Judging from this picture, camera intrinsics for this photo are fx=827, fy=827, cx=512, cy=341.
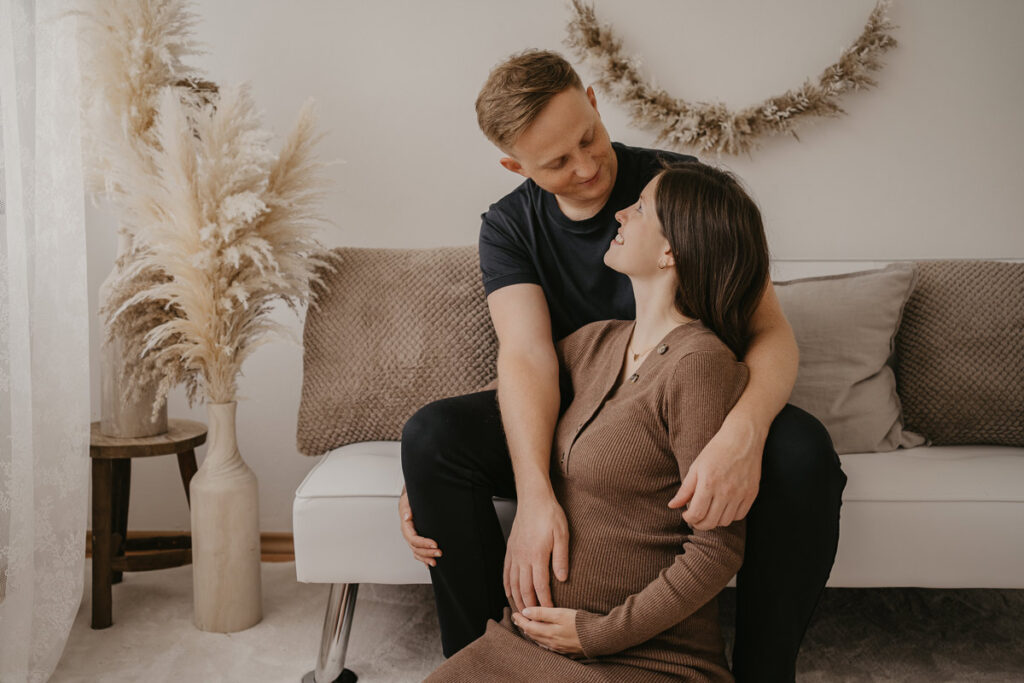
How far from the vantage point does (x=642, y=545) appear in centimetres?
105

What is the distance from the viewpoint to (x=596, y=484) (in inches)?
43.1

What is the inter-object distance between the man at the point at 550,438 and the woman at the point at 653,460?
0.04 meters

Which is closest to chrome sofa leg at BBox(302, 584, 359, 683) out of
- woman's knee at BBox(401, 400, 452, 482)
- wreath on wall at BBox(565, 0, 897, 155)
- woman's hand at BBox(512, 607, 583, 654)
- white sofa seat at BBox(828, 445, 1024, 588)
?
woman's knee at BBox(401, 400, 452, 482)

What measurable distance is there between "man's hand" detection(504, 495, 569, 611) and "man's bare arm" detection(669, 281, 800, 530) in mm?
168

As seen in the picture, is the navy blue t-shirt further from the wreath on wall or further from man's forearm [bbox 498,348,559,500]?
the wreath on wall

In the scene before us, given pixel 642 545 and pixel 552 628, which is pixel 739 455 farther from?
pixel 552 628

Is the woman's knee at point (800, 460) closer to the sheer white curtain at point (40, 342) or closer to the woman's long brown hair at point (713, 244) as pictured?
the woman's long brown hair at point (713, 244)

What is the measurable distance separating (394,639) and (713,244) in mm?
1041

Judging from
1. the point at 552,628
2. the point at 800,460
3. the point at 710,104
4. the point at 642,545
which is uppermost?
the point at 710,104

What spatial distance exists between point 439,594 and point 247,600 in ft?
2.18

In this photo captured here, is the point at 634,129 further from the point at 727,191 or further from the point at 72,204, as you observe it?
the point at 72,204

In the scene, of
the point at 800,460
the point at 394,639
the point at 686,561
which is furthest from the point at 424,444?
the point at 394,639

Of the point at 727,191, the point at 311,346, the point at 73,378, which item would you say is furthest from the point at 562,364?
the point at 73,378

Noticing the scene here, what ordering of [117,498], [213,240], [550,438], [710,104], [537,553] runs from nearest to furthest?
[537,553]
[550,438]
[213,240]
[117,498]
[710,104]
